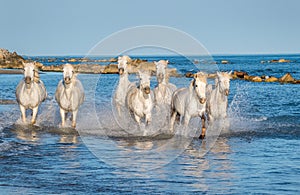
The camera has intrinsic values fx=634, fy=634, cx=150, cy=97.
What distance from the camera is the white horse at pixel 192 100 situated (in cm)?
1442

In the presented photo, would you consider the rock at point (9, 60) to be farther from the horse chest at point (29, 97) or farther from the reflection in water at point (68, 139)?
the reflection in water at point (68, 139)

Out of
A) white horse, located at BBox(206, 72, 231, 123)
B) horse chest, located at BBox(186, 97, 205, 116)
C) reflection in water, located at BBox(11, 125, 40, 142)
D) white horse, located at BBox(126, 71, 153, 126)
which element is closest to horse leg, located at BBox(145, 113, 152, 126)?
white horse, located at BBox(126, 71, 153, 126)

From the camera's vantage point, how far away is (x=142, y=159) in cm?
1218

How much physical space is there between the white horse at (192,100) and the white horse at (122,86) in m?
2.00

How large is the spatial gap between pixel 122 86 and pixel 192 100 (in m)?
3.28

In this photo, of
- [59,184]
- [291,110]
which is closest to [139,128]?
[59,184]

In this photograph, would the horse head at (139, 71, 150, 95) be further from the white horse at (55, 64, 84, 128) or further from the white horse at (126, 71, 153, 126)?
the white horse at (55, 64, 84, 128)

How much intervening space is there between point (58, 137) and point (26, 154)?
108 inches

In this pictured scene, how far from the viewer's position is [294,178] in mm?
10273

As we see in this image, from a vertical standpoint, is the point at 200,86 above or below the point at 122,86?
above

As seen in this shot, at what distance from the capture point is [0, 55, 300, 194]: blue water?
977 cm

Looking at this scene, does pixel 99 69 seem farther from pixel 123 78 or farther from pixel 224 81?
pixel 224 81

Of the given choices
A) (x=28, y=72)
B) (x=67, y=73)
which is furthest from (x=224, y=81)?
(x=28, y=72)

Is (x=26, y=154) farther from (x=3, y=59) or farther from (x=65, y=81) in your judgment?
(x=3, y=59)
